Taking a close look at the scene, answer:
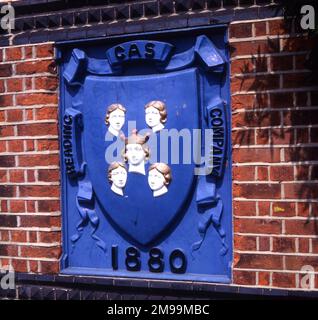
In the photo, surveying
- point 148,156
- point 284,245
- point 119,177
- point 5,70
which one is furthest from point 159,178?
point 5,70

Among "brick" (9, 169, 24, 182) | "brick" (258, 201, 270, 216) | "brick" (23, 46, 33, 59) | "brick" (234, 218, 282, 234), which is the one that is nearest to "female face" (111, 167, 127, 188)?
"brick" (9, 169, 24, 182)

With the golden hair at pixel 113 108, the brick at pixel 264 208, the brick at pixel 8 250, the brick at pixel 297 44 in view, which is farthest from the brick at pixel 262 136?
the brick at pixel 8 250

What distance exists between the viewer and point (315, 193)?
303 centimetres

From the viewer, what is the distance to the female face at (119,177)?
3.48m

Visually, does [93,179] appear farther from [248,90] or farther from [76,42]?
[248,90]

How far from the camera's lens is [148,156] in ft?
Result: 11.3

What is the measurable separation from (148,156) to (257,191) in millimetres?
713

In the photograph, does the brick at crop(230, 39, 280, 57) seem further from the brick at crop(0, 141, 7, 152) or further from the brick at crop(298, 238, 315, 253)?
the brick at crop(0, 141, 7, 152)

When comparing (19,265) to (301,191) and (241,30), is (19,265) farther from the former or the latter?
(241,30)

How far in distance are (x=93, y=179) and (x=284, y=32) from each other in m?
1.46

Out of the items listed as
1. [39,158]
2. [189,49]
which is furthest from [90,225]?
[189,49]

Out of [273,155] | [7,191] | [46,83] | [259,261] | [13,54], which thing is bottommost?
[259,261]

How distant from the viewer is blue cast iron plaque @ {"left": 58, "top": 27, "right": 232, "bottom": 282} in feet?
10.8

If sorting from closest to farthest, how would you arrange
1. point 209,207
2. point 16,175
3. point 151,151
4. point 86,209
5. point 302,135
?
1. point 302,135
2. point 209,207
3. point 151,151
4. point 86,209
5. point 16,175
